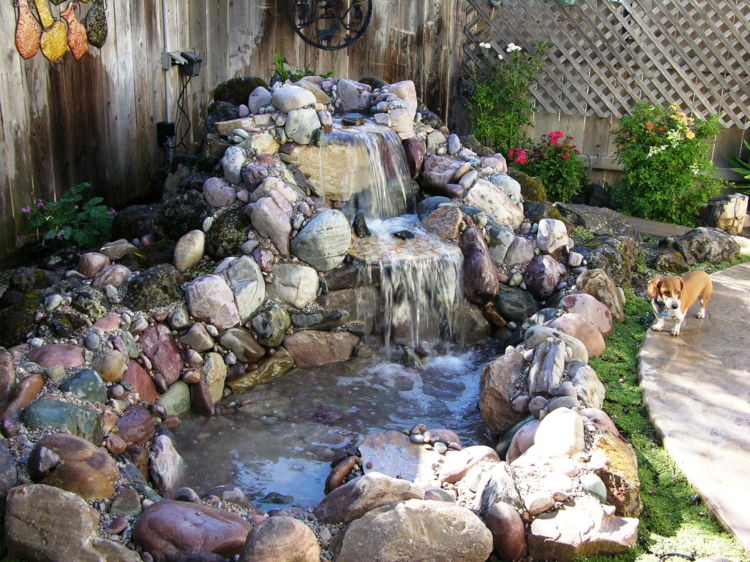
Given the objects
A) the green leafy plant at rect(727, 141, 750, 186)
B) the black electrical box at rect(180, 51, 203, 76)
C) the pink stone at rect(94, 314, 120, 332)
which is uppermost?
the black electrical box at rect(180, 51, 203, 76)

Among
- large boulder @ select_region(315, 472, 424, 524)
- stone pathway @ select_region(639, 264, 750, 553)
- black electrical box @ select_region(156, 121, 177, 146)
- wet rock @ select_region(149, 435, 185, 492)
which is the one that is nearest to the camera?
large boulder @ select_region(315, 472, 424, 524)

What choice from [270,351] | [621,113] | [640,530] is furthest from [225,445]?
Result: [621,113]

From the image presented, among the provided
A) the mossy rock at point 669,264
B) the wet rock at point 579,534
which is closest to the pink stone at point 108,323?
the wet rock at point 579,534

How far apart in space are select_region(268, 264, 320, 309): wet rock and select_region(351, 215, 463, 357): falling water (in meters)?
0.47

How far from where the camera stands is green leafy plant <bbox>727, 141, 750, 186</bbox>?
786 centimetres

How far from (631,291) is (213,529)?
13.3 ft

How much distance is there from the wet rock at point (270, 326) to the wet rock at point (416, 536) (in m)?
→ 2.04

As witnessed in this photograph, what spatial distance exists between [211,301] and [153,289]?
37 centimetres

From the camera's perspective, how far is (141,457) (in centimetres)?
360

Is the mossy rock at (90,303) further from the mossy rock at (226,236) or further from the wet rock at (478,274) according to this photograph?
the wet rock at (478,274)

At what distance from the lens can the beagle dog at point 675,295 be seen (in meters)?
4.68

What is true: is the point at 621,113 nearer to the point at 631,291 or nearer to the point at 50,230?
the point at 631,291

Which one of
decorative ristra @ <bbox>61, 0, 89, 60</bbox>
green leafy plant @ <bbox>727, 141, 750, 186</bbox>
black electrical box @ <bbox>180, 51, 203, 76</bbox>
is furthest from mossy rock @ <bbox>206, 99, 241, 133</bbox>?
green leafy plant @ <bbox>727, 141, 750, 186</bbox>

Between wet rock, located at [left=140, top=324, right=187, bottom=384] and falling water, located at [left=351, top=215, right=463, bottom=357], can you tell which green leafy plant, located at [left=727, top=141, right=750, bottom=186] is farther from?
wet rock, located at [left=140, top=324, right=187, bottom=384]
